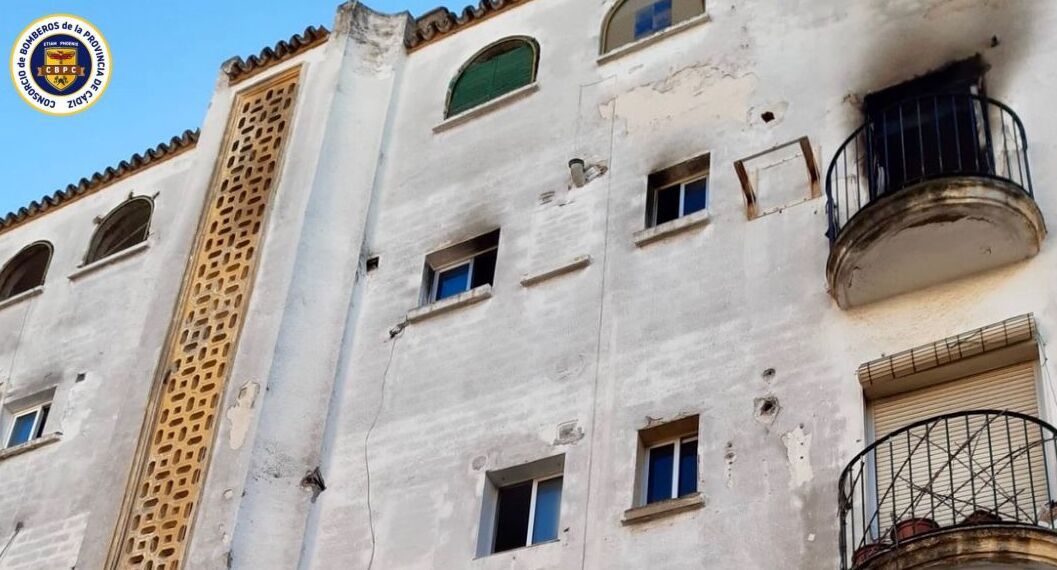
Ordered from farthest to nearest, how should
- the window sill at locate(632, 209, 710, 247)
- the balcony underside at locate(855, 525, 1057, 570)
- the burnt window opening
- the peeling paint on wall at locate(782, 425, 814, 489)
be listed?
the window sill at locate(632, 209, 710, 247) < the burnt window opening < the peeling paint on wall at locate(782, 425, 814, 489) < the balcony underside at locate(855, 525, 1057, 570)

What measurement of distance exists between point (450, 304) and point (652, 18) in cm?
387

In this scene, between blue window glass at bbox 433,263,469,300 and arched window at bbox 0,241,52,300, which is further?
arched window at bbox 0,241,52,300

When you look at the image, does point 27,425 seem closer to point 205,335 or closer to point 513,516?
point 205,335

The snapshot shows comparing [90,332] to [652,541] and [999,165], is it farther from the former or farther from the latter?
[999,165]

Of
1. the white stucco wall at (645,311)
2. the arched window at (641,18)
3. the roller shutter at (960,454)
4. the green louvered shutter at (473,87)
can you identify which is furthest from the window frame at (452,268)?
the roller shutter at (960,454)

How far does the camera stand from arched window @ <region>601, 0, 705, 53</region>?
1520 cm

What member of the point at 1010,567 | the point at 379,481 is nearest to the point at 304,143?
the point at 379,481

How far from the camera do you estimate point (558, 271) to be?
1338 centimetres

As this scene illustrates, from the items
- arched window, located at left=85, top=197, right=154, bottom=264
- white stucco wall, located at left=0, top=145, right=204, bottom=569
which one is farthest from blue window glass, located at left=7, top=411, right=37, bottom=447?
arched window, located at left=85, top=197, right=154, bottom=264

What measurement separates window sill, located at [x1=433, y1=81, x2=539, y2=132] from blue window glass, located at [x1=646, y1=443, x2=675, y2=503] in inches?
200

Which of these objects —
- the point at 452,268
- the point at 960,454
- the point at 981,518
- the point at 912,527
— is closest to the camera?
the point at 981,518

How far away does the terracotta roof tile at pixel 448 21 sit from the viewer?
16766 mm

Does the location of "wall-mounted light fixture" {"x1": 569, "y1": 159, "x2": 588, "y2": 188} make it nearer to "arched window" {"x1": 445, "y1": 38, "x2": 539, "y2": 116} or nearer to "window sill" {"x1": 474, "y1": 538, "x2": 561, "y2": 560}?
"arched window" {"x1": 445, "y1": 38, "x2": 539, "y2": 116}

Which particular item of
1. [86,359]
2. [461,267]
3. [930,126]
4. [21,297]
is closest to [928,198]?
[930,126]
